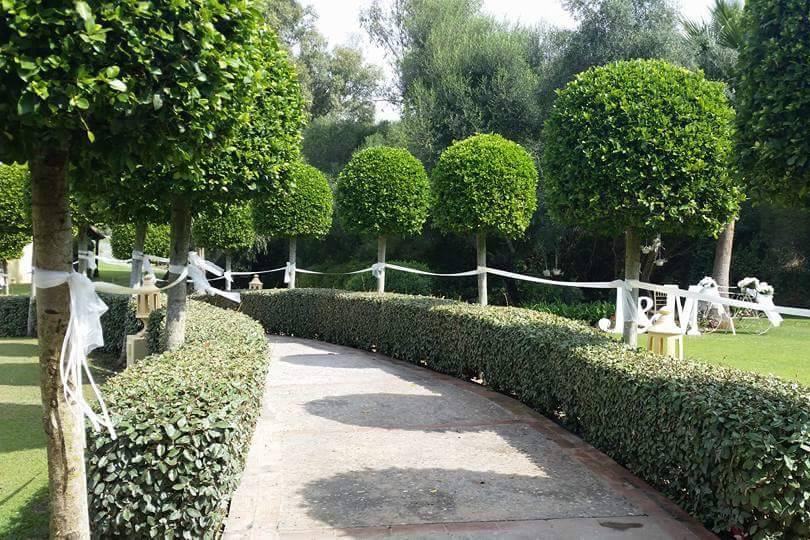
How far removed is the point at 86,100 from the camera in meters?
2.53

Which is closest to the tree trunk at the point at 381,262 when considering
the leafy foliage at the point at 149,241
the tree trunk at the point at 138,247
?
the tree trunk at the point at 138,247

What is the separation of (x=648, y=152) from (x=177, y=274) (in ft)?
15.5

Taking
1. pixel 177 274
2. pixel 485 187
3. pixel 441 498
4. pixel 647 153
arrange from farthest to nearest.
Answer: pixel 485 187 → pixel 177 274 → pixel 647 153 → pixel 441 498

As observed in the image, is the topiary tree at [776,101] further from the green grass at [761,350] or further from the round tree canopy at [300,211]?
the round tree canopy at [300,211]

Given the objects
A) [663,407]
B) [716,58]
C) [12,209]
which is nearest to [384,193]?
[12,209]

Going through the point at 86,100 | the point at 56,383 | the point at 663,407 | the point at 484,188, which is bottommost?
the point at 663,407

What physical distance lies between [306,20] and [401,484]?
2841 centimetres

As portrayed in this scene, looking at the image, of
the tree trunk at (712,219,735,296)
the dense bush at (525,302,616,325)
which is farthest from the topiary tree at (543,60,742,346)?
the tree trunk at (712,219,735,296)

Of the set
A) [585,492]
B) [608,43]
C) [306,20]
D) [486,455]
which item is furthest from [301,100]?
[306,20]

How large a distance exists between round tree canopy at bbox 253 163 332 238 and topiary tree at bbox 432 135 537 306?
5.61 m

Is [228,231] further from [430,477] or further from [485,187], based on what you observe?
[430,477]

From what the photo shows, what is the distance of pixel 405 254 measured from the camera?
20688 millimetres

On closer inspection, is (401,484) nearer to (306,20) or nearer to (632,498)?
(632,498)

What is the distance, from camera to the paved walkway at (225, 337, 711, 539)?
4.10 metres
